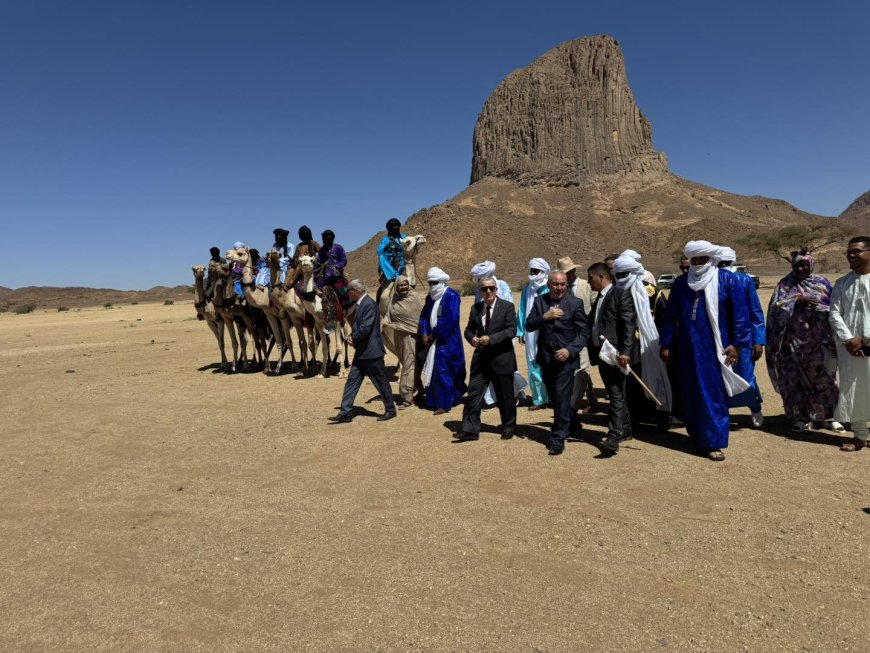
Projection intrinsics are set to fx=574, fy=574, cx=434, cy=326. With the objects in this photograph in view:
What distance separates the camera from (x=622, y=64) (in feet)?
358

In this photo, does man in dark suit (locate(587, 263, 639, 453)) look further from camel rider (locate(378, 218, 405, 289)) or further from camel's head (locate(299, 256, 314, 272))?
camel's head (locate(299, 256, 314, 272))

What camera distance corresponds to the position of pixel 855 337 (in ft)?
18.2

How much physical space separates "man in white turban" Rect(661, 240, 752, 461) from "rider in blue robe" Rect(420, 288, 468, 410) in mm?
2954

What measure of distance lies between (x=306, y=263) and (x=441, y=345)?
3.33 meters

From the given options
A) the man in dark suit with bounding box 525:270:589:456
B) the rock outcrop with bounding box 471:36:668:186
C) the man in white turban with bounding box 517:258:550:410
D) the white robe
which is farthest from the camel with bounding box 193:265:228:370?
the rock outcrop with bounding box 471:36:668:186

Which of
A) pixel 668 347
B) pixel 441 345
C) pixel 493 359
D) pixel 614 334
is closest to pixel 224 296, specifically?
pixel 441 345

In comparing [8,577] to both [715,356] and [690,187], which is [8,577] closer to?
[715,356]

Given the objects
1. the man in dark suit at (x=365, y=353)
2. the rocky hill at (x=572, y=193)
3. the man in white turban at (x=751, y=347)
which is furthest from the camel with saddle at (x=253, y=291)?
the rocky hill at (x=572, y=193)

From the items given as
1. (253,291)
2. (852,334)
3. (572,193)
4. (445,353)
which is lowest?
(445,353)

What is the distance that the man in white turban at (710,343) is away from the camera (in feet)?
17.9

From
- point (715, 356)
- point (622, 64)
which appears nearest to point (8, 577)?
point (715, 356)

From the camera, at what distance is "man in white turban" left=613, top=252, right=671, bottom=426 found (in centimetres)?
583

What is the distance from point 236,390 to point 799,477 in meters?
8.40

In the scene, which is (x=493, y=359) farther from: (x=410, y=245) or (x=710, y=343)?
(x=410, y=245)
